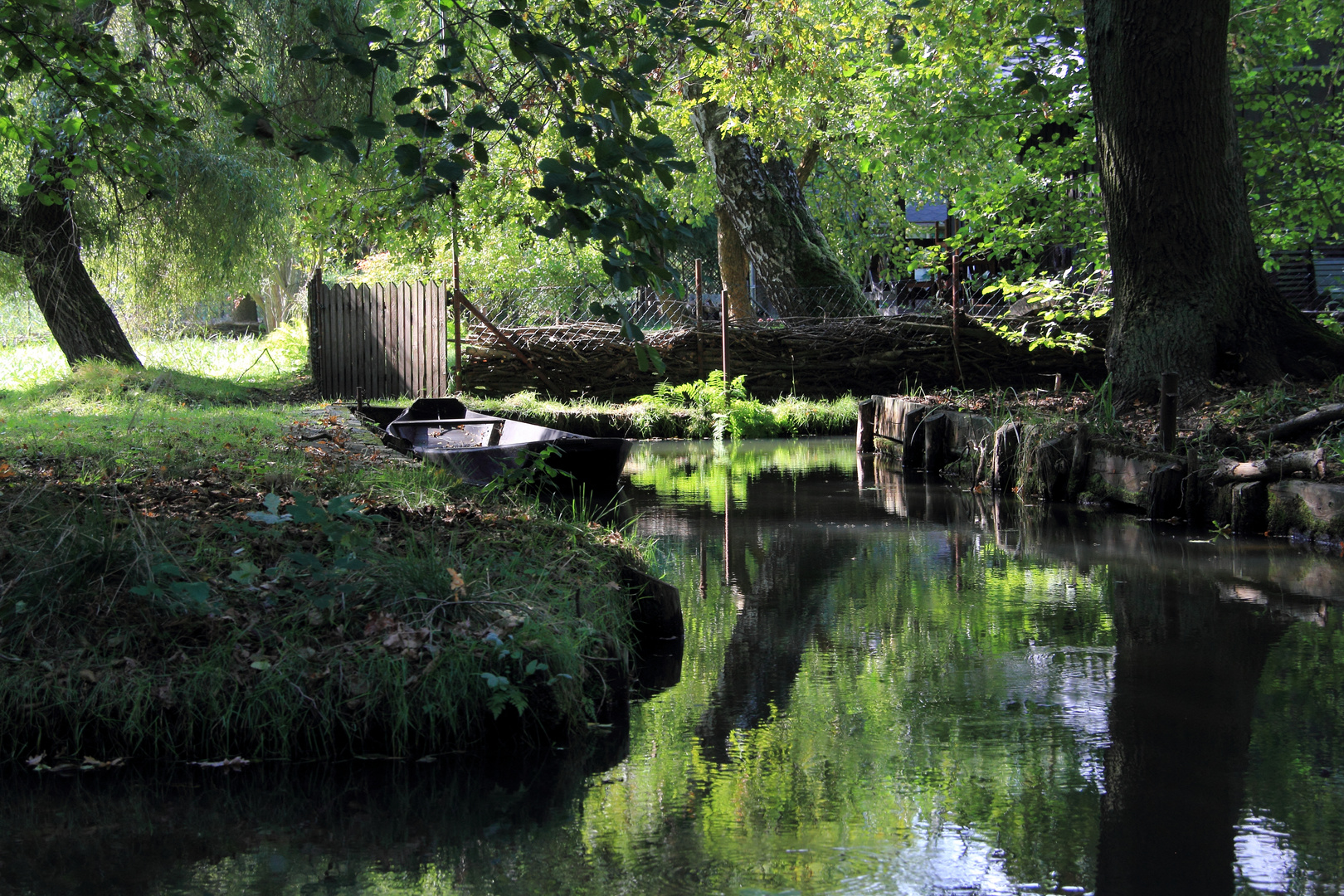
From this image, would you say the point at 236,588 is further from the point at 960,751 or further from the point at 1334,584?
the point at 1334,584

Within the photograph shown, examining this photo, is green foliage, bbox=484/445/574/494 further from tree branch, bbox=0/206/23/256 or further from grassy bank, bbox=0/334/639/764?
tree branch, bbox=0/206/23/256

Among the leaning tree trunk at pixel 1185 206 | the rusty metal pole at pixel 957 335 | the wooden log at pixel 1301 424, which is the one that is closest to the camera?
the wooden log at pixel 1301 424

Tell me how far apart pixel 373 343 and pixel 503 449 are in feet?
30.9

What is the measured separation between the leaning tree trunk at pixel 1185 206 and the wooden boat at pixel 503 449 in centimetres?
436

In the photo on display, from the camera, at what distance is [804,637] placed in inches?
193

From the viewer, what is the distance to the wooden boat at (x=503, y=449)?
7.74 m

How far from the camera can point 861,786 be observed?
324 centimetres

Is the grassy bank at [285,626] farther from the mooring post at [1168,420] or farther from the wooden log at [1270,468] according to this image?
the mooring post at [1168,420]

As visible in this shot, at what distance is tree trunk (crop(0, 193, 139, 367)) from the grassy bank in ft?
37.3

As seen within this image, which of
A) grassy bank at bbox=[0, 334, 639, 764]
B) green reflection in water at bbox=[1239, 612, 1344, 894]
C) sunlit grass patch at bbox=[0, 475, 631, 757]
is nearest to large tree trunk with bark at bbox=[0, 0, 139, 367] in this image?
grassy bank at bbox=[0, 334, 639, 764]

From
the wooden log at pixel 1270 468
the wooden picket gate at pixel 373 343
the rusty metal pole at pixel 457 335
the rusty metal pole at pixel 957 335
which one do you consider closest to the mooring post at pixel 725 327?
the rusty metal pole at pixel 957 335

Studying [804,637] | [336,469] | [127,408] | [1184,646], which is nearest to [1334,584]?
[1184,646]

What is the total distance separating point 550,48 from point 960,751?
99.7 inches

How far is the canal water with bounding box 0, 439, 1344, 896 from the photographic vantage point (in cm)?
274
